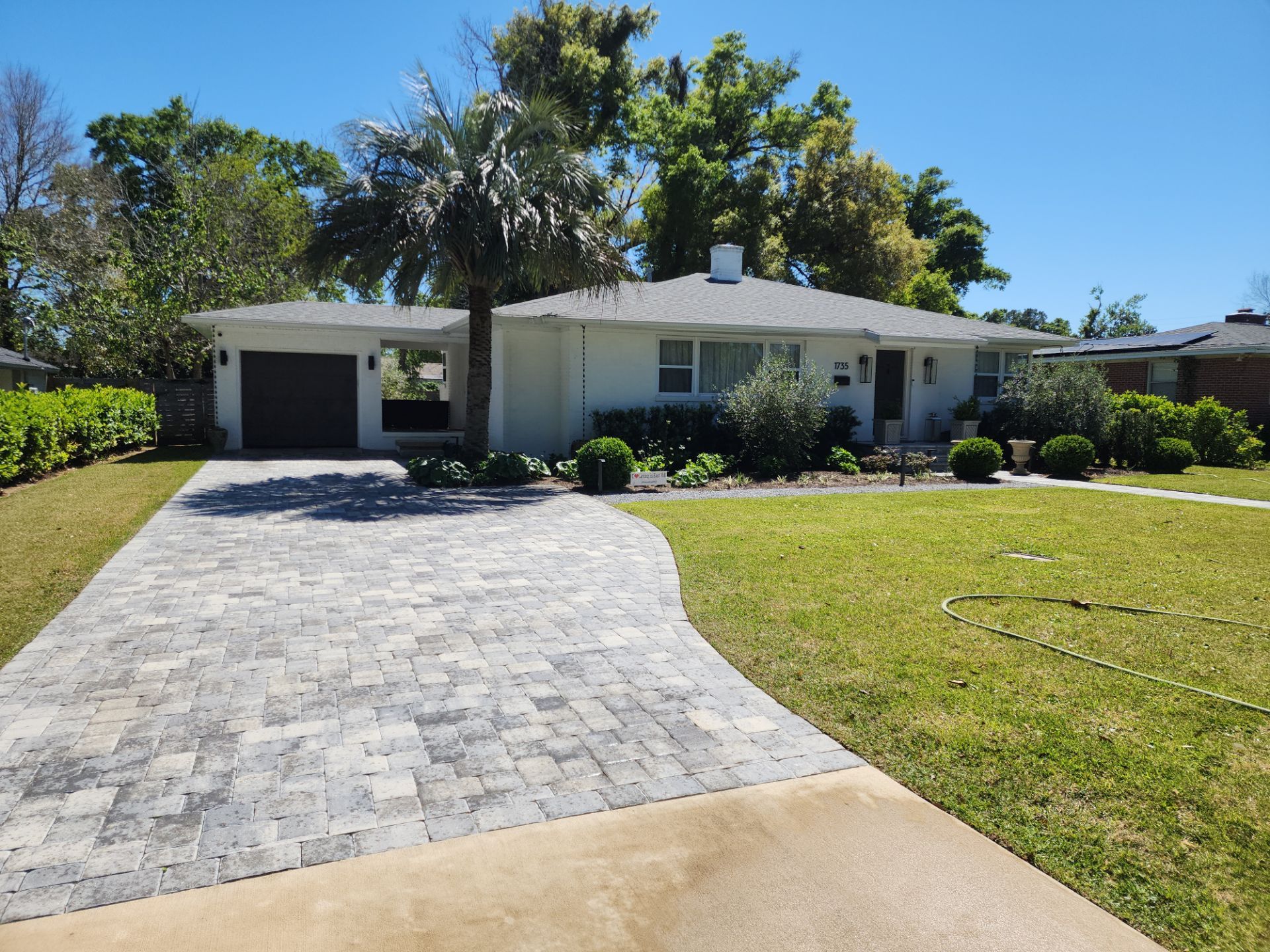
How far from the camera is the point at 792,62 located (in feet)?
106

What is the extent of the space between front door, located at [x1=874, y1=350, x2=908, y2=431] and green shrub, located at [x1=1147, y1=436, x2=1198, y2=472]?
5261mm

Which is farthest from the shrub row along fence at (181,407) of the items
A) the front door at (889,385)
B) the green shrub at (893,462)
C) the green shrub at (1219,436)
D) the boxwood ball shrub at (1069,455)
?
the green shrub at (1219,436)

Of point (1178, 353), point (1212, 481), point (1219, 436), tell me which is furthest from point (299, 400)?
point (1178, 353)

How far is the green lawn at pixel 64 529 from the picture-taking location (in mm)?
5789

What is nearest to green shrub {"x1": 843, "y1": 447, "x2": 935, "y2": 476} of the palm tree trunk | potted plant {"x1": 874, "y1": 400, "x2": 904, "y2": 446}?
potted plant {"x1": 874, "y1": 400, "x2": 904, "y2": 446}

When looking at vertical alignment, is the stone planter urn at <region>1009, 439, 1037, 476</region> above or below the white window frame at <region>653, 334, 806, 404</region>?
below

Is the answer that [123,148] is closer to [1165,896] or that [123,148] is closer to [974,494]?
[974,494]

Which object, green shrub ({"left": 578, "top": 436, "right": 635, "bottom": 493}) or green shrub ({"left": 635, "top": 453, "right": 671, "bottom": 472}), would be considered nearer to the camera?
green shrub ({"left": 578, "top": 436, "right": 635, "bottom": 493})

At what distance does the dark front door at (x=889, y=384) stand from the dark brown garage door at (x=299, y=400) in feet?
→ 41.9

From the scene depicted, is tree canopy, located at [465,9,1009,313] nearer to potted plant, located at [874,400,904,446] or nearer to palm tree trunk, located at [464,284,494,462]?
potted plant, located at [874,400,904,446]

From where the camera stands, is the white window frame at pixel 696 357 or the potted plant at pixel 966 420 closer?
the white window frame at pixel 696 357

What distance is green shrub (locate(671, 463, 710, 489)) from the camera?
13438 mm

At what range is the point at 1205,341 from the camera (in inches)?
874

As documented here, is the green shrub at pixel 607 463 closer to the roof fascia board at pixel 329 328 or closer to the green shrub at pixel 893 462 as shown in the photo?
the green shrub at pixel 893 462
